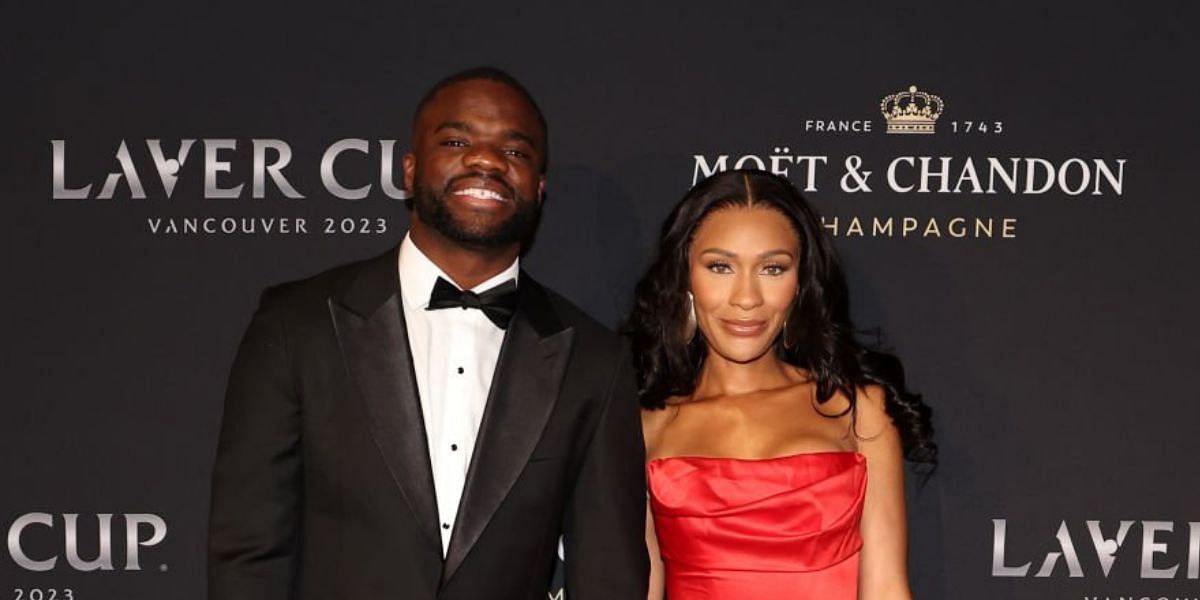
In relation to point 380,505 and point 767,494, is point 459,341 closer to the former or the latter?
point 380,505

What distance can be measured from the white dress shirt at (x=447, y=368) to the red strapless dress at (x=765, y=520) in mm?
474

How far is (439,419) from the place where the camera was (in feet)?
6.81

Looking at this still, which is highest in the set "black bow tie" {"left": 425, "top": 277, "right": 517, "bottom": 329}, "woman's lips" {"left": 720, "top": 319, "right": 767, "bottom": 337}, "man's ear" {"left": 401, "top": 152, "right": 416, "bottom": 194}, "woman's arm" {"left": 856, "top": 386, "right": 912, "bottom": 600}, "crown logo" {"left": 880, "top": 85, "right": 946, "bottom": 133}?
"crown logo" {"left": 880, "top": 85, "right": 946, "bottom": 133}

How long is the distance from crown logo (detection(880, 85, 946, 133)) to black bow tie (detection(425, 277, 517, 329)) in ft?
3.43

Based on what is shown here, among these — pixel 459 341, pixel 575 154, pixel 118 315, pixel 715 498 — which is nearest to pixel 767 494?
pixel 715 498

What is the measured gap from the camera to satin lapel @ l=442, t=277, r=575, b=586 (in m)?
2.03

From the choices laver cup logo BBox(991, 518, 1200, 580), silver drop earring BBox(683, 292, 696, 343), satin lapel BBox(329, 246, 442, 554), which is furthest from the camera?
laver cup logo BBox(991, 518, 1200, 580)

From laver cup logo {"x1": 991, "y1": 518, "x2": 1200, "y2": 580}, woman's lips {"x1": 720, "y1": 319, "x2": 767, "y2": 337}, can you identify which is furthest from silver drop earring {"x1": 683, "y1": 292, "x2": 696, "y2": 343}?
laver cup logo {"x1": 991, "y1": 518, "x2": 1200, "y2": 580}

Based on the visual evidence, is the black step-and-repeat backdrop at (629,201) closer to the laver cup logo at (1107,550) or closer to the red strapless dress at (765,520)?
the laver cup logo at (1107,550)

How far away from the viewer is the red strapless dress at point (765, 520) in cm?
238

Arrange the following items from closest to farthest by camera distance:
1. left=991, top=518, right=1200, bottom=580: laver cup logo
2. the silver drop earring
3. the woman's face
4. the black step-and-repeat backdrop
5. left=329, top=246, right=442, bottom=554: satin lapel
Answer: left=329, top=246, right=442, bottom=554: satin lapel, the woman's face, the silver drop earring, the black step-and-repeat backdrop, left=991, top=518, right=1200, bottom=580: laver cup logo

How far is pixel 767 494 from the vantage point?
7.82 feet

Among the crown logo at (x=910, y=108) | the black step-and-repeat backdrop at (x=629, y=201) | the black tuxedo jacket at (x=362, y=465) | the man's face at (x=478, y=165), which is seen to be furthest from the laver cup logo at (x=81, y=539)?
the crown logo at (x=910, y=108)

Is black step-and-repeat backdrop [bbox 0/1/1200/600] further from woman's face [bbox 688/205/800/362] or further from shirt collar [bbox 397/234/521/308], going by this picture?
shirt collar [bbox 397/234/521/308]
